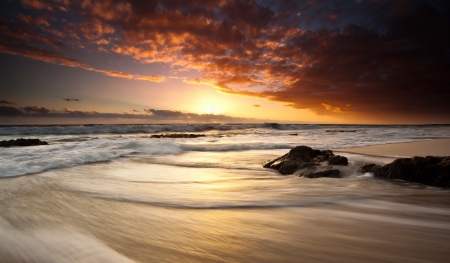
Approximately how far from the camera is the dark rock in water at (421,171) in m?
3.77

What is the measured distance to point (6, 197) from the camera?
10.8ft

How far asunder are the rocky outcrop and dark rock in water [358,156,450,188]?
2.86 feet

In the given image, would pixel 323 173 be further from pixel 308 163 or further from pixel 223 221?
pixel 223 221

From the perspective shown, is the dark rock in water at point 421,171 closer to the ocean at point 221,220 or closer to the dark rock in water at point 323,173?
the ocean at point 221,220

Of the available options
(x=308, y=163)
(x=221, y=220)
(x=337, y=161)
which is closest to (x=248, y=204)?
(x=221, y=220)

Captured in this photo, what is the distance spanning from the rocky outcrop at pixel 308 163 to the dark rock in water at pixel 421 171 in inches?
34.3

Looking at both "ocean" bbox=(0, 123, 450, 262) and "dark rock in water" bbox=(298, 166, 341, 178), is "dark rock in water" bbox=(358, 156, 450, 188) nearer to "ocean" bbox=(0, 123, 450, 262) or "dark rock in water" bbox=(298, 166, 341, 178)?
"ocean" bbox=(0, 123, 450, 262)

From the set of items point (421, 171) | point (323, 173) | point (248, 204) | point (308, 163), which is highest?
point (421, 171)

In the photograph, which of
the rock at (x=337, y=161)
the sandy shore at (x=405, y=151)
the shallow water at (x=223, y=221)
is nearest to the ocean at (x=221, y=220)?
the shallow water at (x=223, y=221)

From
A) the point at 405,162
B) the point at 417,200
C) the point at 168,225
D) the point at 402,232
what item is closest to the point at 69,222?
the point at 168,225

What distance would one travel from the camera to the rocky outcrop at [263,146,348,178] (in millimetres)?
4721

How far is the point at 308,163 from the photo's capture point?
5.33 metres

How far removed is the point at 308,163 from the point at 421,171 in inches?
80.4

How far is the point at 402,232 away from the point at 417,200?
1443 mm
